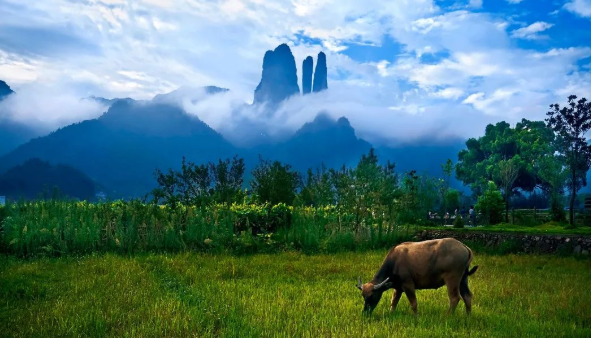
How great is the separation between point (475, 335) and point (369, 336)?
154 centimetres

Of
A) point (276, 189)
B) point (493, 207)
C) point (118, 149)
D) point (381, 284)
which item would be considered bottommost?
point (381, 284)

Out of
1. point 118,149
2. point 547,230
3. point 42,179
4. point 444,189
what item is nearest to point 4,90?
point 118,149

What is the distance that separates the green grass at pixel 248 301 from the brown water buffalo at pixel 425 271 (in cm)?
36

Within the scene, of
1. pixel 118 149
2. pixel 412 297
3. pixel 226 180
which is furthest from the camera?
pixel 118 149

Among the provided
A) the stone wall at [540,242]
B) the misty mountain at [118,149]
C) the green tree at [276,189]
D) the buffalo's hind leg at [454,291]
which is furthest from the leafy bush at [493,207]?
the misty mountain at [118,149]

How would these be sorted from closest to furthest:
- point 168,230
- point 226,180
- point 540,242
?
point 168,230, point 540,242, point 226,180

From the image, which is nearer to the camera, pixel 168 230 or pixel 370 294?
pixel 370 294

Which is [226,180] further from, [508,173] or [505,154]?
[505,154]

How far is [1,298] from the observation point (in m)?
8.84

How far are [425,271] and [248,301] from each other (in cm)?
312

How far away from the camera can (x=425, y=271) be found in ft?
25.7

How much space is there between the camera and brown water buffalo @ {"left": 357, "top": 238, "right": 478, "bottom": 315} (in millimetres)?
7703

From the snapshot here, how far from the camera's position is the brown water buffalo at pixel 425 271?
7.70 meters

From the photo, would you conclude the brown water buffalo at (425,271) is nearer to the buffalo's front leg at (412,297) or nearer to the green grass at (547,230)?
the buffalo's front leg at (412,297)
